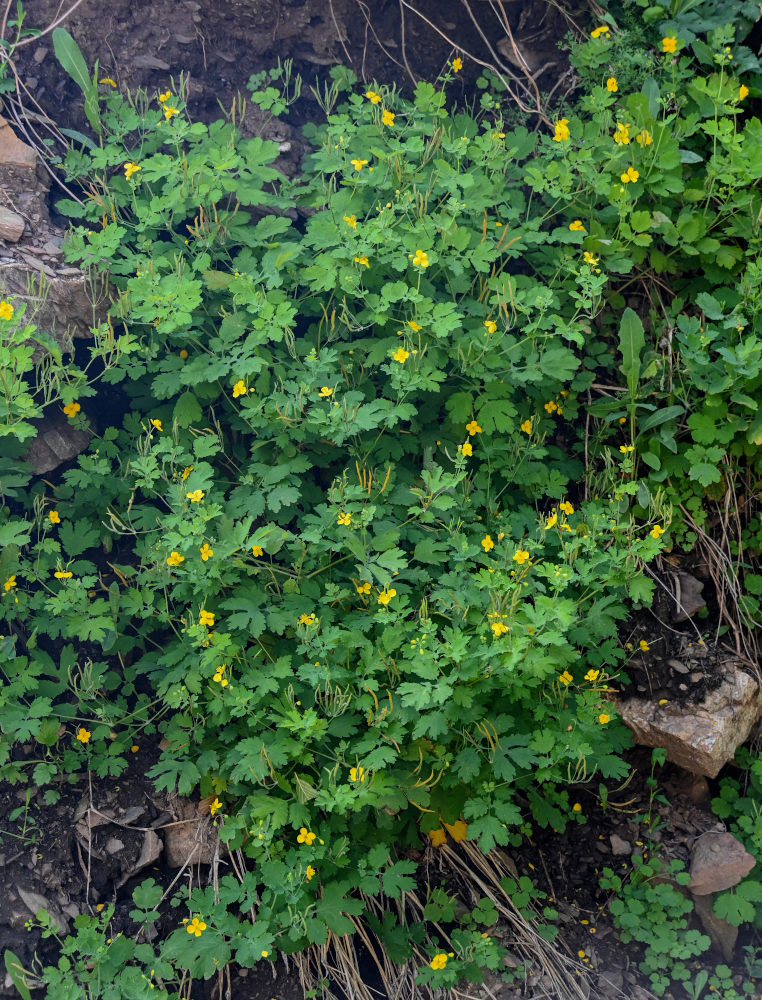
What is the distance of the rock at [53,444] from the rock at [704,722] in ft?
8.30

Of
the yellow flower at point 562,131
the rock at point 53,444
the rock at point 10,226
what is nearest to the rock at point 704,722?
the yellow flower at point 562,131

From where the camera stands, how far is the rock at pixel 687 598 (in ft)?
11.7

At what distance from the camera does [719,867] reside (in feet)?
10.9

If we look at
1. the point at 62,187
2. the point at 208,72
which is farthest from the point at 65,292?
the point at 208,72

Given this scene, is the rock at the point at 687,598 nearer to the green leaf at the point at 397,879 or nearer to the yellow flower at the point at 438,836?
the yellow flower at the point at 438,836

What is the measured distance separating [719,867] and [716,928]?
0.27 meters

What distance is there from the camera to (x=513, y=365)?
3.38 metres

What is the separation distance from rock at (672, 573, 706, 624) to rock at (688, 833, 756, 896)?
0.91 meters

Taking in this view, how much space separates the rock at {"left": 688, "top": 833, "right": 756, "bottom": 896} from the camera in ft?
10.9

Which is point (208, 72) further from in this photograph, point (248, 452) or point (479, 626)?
point (479, 626)

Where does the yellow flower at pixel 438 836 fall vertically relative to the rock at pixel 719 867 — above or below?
above

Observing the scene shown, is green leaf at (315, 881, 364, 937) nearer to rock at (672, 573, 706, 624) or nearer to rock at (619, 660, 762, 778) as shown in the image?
rock at (619, 660, 762, 778)

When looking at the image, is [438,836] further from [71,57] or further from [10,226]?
[71,57]

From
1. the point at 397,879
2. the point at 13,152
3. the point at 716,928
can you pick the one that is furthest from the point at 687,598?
the point at 13,152
